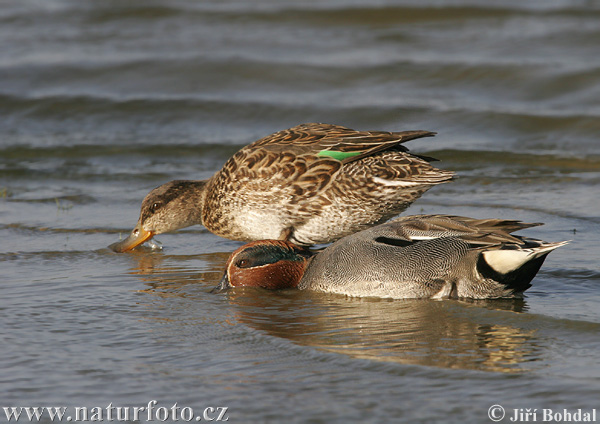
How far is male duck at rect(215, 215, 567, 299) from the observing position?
5449 millimetres

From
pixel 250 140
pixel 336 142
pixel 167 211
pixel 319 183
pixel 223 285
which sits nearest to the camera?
pixel 223 285

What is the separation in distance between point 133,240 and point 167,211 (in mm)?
376

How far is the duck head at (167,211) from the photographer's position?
24.7 feet

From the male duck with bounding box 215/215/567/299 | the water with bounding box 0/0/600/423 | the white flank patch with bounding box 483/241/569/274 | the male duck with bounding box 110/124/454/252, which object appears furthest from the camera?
the male duck with bounding box 110/124/454/252

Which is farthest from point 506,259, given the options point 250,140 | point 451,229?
point 250,140

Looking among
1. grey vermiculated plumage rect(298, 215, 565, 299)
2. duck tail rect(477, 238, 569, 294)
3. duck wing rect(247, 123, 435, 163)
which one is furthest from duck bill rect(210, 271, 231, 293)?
duck tail rect(477, 238, 569, 294)

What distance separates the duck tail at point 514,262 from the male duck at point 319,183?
1.30 meters

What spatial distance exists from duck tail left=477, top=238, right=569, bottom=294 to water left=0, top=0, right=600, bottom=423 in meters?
0.19

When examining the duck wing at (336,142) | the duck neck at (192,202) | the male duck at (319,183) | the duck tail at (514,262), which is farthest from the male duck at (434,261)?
the duck neck at (192,202)

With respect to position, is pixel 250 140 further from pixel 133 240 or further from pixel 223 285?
pixel 223 285

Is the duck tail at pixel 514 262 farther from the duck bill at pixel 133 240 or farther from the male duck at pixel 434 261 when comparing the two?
the duck bill at pixel 133 240

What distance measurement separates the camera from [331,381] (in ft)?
14.1

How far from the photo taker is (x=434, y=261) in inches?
221

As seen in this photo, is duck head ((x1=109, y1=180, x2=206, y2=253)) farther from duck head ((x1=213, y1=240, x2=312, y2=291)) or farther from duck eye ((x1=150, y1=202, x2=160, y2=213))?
duck head ((x1=213, y1=240, x2=312, y2=291))
